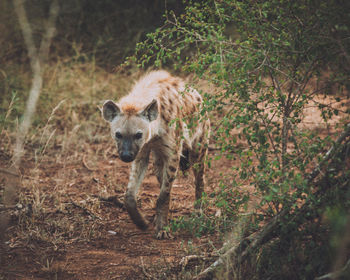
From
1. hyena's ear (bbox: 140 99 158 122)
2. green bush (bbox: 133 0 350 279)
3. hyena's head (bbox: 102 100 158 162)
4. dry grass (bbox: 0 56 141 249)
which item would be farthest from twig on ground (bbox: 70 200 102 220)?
green bush (bbox: 133 0 350 279)

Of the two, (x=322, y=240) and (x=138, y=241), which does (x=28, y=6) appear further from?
(x=322, y=240)

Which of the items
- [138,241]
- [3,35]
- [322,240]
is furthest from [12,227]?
[3,35]

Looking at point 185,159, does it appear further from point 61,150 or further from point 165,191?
point 61,150

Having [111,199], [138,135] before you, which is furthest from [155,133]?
[111,199]

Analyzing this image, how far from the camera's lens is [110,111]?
3273 millimetres

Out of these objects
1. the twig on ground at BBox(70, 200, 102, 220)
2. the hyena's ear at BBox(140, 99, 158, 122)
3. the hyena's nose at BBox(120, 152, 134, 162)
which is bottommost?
the twig on ground at BBox(70, 200, 102, 220)

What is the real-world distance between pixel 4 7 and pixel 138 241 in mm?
5081

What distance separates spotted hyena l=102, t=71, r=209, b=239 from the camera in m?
3.16

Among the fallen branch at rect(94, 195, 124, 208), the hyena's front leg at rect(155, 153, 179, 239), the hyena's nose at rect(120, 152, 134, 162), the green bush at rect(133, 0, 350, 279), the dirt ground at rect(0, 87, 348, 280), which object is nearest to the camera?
the green bush at rect(133, 0, 350, 279)

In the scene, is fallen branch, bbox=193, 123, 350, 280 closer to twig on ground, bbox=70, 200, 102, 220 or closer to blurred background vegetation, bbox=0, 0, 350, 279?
blurred background vegetation, bbox=0, 0, 350, 279

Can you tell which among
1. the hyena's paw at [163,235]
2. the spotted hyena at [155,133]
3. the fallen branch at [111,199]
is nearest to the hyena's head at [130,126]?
the spotted hyena at [155,133]

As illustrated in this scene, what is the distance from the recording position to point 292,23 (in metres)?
2.41

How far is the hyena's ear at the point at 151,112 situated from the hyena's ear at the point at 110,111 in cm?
22

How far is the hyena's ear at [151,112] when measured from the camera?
316 cm
